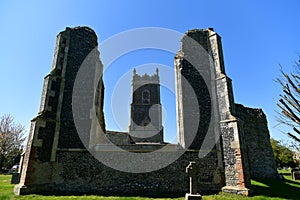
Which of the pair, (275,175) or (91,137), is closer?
(91,137)

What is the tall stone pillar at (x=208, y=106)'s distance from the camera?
29.2ft

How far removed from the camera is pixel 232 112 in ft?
31.9

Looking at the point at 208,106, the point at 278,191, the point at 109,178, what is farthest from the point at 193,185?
the point at 278,191

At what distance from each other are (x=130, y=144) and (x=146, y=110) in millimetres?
29548

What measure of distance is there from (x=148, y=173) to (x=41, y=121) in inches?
226

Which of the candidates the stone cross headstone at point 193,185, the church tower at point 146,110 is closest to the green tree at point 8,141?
the church tower at point 146,110

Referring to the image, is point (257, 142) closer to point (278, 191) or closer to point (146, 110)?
point (278, 191)

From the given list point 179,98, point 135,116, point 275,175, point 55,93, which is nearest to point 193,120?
point 179,98

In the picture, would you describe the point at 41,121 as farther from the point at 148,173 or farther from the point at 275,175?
the point at 275,175

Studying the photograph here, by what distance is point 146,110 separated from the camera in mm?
38875

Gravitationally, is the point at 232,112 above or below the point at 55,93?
below

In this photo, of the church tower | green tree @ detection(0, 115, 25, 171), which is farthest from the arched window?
green tree @ detection(0, 115, 25, 171)

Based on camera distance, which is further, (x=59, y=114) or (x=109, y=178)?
(x=59, y=114)

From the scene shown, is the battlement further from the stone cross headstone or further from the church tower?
the stone cross headstone
